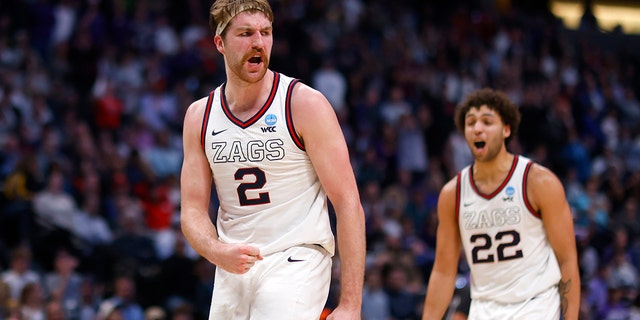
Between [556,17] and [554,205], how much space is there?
1798 centimetres

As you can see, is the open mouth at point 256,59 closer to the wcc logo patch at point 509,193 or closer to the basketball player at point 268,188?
the basketball player at point 268,188

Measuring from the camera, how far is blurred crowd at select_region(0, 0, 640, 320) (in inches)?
440

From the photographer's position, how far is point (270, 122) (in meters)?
4.74

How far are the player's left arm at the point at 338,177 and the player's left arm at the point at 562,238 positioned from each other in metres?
2.34

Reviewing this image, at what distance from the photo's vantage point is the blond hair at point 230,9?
4.69 metres

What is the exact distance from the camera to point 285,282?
15.0 ft

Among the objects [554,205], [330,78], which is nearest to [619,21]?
[330,78]

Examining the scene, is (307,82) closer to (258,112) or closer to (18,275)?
(18,275)

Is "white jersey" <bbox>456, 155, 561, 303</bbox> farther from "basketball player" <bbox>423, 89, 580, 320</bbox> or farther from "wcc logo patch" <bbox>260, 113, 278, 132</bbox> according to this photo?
"wcc logo patch" <bbox>260, 113, 278, 132</bbox>

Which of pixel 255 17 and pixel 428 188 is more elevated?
pixel 255 17

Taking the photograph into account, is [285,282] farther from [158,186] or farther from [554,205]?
[158,186]

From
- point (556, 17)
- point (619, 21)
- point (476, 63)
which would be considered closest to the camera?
point (476, 63)

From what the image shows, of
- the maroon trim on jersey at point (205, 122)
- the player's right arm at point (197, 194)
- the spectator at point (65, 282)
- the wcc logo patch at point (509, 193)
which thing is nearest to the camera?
the player's right arm at point (197, 194)

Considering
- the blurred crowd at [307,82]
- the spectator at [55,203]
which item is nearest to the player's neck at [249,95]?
the blurred crowd at [307,82]
